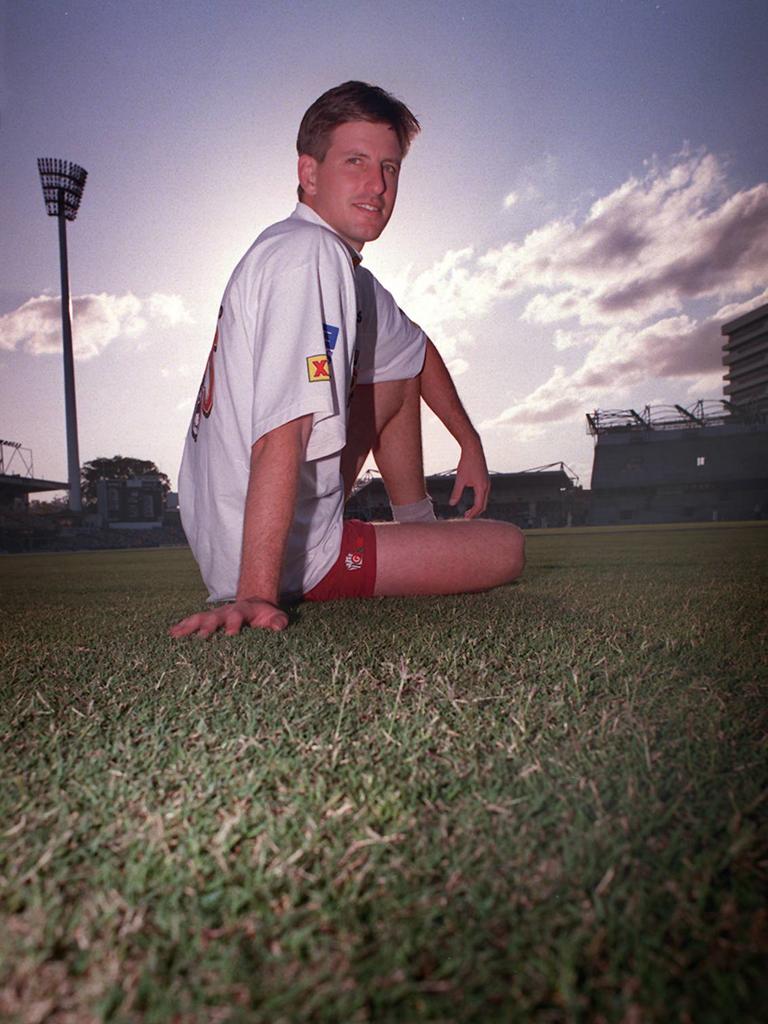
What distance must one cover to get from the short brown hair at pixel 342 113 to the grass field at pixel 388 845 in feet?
4.99

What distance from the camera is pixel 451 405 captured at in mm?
2492

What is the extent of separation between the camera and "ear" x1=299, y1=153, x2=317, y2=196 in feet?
6.14

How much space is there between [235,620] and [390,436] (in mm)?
1322

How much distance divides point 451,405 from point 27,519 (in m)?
31.3

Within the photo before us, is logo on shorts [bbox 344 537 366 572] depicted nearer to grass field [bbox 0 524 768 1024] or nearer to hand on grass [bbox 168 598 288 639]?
hand on grass [bbox 168 598 288 639]

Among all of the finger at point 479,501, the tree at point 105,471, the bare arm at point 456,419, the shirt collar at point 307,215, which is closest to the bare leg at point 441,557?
the finger at point 479,501

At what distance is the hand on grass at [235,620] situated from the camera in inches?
46.9

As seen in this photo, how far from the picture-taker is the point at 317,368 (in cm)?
140

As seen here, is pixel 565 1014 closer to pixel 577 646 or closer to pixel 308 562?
pixel 577 646

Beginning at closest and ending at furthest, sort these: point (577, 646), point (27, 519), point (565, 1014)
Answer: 1. point (565, 1014)
2. point (577, 646)
3. point (27, 519)

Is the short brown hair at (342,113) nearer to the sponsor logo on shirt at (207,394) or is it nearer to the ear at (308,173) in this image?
the ear at (308,173)

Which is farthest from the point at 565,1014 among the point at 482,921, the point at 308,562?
the point at 308,562

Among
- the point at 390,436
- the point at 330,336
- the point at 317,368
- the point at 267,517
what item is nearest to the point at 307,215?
the point at 330,336

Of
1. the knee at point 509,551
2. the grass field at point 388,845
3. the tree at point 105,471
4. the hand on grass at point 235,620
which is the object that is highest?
the tree at point 105,471
